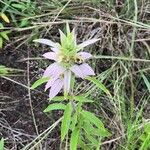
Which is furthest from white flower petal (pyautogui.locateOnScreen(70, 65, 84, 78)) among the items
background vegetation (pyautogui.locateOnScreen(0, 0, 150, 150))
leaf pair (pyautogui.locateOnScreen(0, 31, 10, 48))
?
leaf pair (pyautogui.locateOnScreen(0, 31, 10, 48))

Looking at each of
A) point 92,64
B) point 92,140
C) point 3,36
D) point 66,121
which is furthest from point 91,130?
point 3,36

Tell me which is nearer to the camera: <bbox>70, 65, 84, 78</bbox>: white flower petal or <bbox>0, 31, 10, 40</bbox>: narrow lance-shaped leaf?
<bbox>70, 65, 84, 78</bbox>: white flower petal

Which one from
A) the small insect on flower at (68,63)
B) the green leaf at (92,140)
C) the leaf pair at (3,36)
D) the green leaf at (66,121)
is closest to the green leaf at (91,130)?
the green leaf at (92,140)

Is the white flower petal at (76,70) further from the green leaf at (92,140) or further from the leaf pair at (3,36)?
the leaf pair at (3,36)

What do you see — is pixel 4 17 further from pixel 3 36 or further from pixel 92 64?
pixel 92 64

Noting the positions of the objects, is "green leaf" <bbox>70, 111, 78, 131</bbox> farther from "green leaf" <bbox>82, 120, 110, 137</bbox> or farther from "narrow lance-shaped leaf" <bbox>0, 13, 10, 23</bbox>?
"narrow lance-shaped leaf" <bbox>0, 13, 10, 23</bbox>

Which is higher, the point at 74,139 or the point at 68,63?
the point at 68,63

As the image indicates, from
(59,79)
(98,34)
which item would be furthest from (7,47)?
(59,79)

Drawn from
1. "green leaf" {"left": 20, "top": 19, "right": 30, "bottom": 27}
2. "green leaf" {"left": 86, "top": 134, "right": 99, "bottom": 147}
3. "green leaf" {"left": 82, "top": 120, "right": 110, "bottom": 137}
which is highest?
"green leaf" {"left": 20, "top": 19, "right": 30, "bottom": 27}

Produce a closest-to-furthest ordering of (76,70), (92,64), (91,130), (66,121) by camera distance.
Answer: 1. (76,70)
2. (66,121)
3. (91,130)
4. (92,64)

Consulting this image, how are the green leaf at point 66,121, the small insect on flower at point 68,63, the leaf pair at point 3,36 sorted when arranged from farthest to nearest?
the leaf pair at point 3,36
the green leaf at point 66,121
the small insect on flower at point 68,63

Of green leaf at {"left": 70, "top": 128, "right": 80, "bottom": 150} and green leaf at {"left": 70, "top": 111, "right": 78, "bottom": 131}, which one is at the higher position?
green leaf at {"left": 70, "top": 111, "right": 78, "bottom": 131}

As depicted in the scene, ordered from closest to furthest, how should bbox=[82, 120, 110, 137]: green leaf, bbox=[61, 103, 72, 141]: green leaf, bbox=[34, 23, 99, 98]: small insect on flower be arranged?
bbox=[34, 23, 99, 98]: small insect on flower, bbox=[61, 103, 72, 141]: green leaf, bbox=[82, 120, 110, 137]: green leaf
